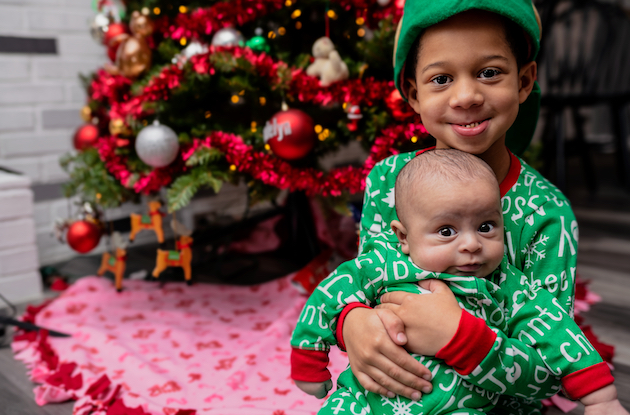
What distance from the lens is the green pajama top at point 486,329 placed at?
595 mm

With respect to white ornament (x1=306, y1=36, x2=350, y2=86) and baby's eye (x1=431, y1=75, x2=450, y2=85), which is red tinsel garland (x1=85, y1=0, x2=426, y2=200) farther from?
baby's eye (x1=431, y1=75, x2=450, y2=85)

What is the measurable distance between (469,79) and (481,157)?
13 cm

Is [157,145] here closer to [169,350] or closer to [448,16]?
[169,350]

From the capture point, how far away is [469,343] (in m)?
0.59

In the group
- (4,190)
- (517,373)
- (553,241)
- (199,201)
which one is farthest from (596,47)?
(4,190)

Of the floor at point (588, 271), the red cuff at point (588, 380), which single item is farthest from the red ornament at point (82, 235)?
the red cuff at point (588, 380)

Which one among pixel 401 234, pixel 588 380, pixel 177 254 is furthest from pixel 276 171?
pixel 588 380

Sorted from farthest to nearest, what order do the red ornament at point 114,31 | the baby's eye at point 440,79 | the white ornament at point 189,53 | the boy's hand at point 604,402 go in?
the red ornament at point 114,31, the white ornament at point 189,53, the baby's eye at point 440,79, the boy's hand at point 604,402

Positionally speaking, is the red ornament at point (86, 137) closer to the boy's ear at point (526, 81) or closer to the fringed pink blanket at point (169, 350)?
the fringed pink blanket at point (169, 350)

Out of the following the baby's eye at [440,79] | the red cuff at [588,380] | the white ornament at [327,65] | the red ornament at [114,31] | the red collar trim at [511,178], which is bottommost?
the red cuff at [588,380]

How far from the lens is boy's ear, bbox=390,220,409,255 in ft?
2.19

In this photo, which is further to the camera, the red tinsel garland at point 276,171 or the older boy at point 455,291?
the red tinsel garland at point 276,171

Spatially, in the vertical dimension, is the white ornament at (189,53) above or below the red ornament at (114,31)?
below

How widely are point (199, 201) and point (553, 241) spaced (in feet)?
5.15
